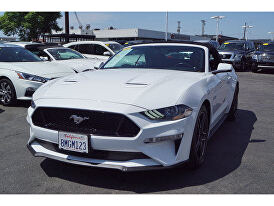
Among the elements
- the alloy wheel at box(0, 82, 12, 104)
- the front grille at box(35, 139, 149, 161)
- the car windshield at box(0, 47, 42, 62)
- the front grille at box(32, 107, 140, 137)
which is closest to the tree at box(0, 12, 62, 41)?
the car windshield at box(0, 47, 42, 62)

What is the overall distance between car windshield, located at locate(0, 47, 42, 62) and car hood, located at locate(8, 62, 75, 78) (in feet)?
1.28

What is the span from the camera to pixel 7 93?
730 cm

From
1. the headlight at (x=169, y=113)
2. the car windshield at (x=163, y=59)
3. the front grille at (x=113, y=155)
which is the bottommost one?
the front grille at (x=113, y=155)

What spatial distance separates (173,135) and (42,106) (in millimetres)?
1356

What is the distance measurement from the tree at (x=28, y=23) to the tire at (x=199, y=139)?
118 ft

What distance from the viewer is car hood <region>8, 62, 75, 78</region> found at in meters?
7.19

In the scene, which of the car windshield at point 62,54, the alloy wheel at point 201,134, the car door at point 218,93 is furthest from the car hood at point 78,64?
the alloy wheel at point 201,134

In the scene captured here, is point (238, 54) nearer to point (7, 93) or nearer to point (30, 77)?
point (30, 77)

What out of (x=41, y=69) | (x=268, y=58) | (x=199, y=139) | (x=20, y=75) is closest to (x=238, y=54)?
(x=268, y=58)

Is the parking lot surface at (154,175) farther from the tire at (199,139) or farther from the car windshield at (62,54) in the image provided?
the car windshield at (62,54)

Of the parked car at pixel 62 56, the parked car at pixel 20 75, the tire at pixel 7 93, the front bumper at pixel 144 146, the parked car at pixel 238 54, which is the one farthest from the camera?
the parked car at pixel 238 54

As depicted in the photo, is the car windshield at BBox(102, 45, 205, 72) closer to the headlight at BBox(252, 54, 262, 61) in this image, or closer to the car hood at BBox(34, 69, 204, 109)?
the car hood at BBox(34, 69, 204, 109)

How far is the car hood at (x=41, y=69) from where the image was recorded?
7188 millimetres
